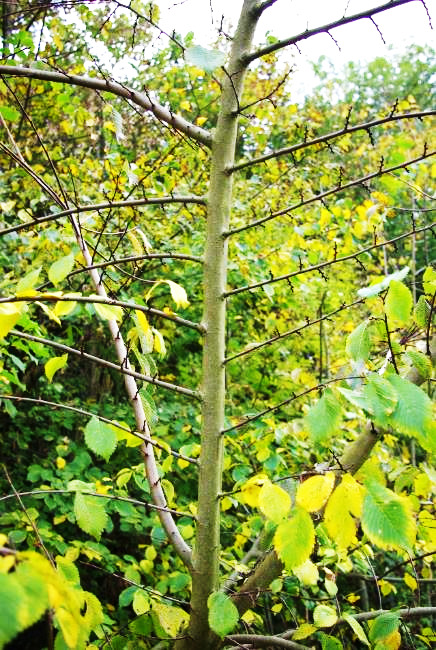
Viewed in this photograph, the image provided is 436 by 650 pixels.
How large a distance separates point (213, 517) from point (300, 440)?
4.42 ft

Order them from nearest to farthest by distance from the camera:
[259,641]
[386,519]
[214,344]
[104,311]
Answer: [386,519] → [104,311] → [214,344] → [259,641]

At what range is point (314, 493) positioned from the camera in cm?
74

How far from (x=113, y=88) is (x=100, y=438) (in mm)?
729

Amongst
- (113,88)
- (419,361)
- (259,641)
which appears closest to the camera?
(419,361)

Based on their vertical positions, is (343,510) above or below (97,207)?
below

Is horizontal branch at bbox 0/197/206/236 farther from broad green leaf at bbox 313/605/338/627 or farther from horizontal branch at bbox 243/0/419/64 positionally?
broad green leaf at bbox 313/605/338/627

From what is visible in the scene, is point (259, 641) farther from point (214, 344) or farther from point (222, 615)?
point (214, 344)

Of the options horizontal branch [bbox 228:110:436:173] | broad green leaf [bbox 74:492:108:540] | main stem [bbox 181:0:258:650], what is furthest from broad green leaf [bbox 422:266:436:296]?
broad green leaf [bbox 74:492:108:540]

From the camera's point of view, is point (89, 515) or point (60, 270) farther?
point (89, 515)

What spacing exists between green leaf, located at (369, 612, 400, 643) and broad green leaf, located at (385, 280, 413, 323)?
2.36 ft

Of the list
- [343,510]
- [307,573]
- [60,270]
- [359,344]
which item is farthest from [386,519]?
[307,573]

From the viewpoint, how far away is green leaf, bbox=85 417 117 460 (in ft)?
2.99

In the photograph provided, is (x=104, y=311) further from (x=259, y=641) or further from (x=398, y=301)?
(x=259, y=641)

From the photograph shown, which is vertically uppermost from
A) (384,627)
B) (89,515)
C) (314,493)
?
(314,493)
